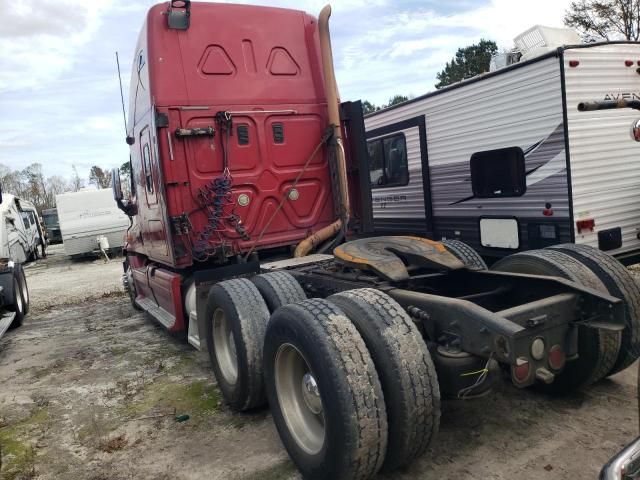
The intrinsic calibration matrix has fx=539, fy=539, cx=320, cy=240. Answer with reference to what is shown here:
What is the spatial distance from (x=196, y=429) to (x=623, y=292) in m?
3.16

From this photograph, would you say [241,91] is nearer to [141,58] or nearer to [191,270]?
[141,58]

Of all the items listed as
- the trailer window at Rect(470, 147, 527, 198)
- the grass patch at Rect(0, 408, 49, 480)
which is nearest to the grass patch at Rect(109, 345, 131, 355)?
the grass patch at Rect(0, 408, 49, 480)

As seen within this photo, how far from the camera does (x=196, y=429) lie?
401cm

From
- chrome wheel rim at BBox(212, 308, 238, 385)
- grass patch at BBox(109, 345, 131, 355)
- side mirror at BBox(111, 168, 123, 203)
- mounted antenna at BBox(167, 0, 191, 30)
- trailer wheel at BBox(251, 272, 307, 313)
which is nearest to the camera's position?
trailer wheel at BBox(251, 272, 307, 313)

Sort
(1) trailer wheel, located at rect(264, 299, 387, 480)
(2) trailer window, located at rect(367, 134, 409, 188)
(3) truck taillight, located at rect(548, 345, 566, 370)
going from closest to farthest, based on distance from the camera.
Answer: (1) trailer wheel, located at rect(264, 299, 387, 480) < (3) truck taillight, located at rect(548, 345, 566, 370) < (2) trailer window, located at rect(367, 134, 409, 188)

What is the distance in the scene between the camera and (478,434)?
3.47 meters

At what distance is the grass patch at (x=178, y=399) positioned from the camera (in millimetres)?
4418

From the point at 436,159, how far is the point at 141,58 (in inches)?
166

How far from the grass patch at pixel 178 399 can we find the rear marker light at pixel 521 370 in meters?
2.53

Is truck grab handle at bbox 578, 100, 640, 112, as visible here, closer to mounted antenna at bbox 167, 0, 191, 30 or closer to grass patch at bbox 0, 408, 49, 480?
grass patch at bbox 0, 408, 49, 480

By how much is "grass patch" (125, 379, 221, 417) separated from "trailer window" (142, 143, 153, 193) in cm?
216

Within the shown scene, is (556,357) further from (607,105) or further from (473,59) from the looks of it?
(473,59)

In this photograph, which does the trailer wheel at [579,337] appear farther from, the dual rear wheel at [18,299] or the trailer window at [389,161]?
the dual rear wheel at [18,299]

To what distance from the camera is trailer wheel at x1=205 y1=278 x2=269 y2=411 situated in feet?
12.5
